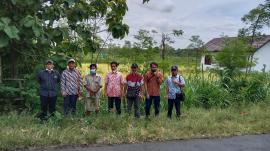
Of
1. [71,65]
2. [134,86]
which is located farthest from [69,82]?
[134,86]

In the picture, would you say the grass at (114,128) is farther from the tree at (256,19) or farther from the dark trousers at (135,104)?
the tree at (256,19)

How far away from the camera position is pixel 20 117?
8.08 m

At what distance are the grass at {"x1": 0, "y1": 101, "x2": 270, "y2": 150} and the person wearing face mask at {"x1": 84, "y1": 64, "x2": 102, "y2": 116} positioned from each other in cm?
67

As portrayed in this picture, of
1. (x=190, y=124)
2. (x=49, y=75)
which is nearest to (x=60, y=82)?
(x=49, y=75)

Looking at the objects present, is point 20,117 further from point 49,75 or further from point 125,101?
point 125,101

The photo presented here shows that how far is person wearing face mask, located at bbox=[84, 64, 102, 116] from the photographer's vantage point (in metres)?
9.03

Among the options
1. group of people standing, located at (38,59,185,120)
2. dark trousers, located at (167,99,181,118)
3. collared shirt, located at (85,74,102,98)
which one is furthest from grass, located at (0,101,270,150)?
collared shirt, located at (85,74,102,98)

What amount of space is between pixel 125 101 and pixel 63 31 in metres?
2.49

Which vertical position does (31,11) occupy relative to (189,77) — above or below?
above

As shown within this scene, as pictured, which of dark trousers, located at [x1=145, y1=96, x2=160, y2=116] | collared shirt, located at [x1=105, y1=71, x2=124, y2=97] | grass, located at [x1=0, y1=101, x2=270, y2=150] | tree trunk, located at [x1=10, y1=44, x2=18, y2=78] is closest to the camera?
grass, located at [x1=0, y1=101, x2=270, y2=150]

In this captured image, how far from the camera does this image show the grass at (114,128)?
269 inches

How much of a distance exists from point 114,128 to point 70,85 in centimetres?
150

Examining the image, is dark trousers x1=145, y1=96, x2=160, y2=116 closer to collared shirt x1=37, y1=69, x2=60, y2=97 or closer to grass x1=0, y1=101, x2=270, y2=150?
grass x1=0, y1=101, x2=270, y2=150

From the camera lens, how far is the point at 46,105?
8.38 m
